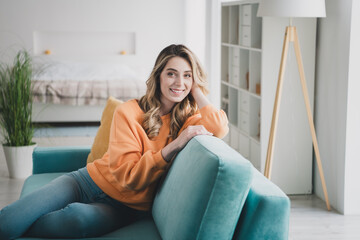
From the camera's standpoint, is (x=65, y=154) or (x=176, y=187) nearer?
(x=176, y=187)

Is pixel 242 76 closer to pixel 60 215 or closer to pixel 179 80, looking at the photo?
pixel 179 80

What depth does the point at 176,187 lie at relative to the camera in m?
1.78

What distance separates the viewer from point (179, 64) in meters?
2.20

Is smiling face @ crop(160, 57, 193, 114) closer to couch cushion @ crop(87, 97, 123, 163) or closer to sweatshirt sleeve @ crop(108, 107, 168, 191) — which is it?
sweatshirt sleeve @ crop(108, 107, 168, 191)

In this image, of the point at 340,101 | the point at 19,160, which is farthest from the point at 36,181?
the point at 340,101

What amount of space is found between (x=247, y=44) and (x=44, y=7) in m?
4.40

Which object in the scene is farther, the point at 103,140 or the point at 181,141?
the point at 103,140

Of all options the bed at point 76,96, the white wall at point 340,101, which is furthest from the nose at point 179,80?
the bed at point 76,96

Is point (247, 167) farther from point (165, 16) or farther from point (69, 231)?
point (165, 16)

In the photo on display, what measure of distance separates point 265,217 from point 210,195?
0.22 m

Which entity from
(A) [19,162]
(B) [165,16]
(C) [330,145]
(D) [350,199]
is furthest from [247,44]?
(B) [165,16]

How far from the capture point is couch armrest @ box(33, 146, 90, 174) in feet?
9.34

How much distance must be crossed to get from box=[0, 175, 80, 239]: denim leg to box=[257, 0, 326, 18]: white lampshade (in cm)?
173

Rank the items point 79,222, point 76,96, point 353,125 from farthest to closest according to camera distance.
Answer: point 76,96 → point 353,125 → point 79,222
